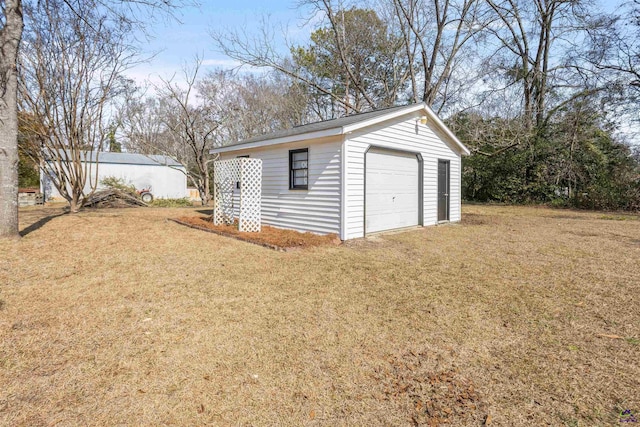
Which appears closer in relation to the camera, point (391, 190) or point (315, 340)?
point (315, 340)

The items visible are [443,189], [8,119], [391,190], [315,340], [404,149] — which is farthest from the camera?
[443,189]

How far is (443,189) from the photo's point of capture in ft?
35.2

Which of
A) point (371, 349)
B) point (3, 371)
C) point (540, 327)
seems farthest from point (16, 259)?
point (540, 327)

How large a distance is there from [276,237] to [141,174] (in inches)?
744

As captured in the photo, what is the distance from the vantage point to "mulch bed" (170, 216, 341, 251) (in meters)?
6.78

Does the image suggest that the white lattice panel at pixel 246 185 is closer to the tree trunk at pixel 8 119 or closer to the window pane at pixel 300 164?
the window pane at pixel 300 164

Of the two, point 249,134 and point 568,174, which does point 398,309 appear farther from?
point 249,134

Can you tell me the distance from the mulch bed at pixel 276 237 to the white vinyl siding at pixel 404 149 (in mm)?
622

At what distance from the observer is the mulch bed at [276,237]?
22.2ft

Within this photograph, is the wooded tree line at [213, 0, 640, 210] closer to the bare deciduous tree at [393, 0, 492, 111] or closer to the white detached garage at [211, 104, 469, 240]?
the bare deciduous tree at [393, 0, 492, 111]

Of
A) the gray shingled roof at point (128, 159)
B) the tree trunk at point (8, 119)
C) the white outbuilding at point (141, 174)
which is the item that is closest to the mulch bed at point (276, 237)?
the tree trunk at point (8, 119)

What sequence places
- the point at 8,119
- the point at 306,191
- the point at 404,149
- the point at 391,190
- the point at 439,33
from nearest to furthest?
the point at 8,119
the point at 306,191
the point at 391,190
the point at 404,149
the point at 439,33

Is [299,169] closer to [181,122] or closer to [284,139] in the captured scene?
[284,139]

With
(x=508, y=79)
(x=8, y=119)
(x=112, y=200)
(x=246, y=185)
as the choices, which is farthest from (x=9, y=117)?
(x=508, y=79)
